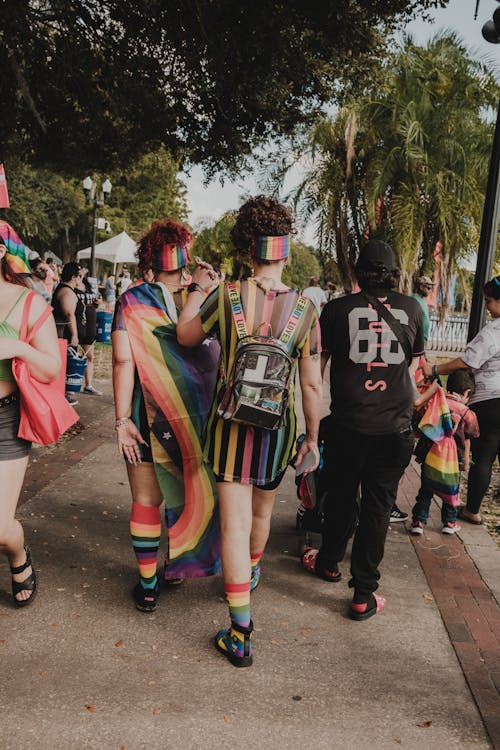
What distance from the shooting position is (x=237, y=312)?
3.05 meters

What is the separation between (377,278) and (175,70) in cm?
532

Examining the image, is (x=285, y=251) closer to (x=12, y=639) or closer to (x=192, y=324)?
(x=192, y=324)

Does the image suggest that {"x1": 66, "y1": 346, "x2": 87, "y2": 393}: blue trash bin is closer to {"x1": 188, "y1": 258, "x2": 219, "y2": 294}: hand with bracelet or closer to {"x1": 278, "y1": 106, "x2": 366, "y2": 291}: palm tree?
{"x1": 188, "y1": 258, "x2": 219, "y2": 294}: hand with bracelet

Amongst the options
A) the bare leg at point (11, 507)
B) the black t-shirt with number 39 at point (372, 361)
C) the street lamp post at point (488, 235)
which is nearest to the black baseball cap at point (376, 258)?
the black t-shirt with number 39 at point (372, 361)

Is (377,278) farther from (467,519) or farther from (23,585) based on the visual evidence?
(467,519)

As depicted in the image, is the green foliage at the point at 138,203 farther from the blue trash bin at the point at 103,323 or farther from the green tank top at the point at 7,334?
the green tank top at the point at 7,334

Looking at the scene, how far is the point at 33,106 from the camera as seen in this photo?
7520 mm

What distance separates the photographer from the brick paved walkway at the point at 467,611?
310 cm

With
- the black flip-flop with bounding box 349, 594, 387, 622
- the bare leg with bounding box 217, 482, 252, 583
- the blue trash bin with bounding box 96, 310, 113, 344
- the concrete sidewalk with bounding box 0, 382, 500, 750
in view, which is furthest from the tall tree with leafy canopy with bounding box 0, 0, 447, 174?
the blue trash bin with bounding box 96, 310, 113, 344

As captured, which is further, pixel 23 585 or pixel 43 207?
pixel 43 207

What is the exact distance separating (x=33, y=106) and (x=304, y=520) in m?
5.64

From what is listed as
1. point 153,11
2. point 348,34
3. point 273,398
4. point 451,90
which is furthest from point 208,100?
point 451,90

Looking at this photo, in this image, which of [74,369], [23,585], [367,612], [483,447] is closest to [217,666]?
[367,612]

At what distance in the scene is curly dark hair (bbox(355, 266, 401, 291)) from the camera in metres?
3.68
